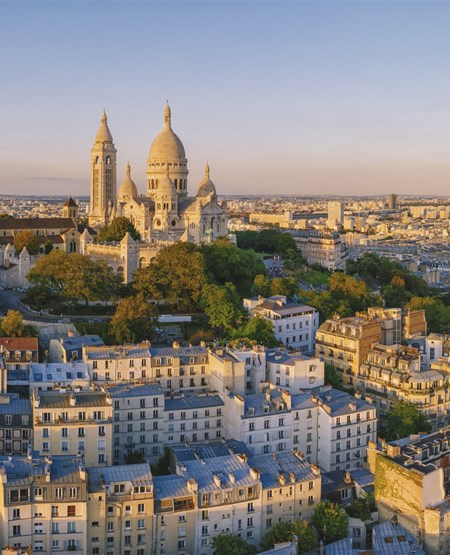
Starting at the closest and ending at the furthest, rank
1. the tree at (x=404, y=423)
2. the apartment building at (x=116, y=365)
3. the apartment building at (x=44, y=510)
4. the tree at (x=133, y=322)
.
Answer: the apartment building at (x=44, y=510) < the tree at (x=404, y=423) < the apartment building at (x=116, y=365) < the tree at (x=133, y=322)

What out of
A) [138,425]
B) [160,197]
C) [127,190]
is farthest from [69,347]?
[127,190]

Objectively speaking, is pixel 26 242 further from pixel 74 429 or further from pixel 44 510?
pixel 44 510

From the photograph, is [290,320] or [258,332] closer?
[258,332]

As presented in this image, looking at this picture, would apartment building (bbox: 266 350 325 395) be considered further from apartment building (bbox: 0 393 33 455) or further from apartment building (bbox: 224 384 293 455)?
apartment building (bbox: 0 393 33 455)

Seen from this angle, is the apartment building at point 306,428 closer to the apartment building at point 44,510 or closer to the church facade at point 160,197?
the apartment building at point 44,510

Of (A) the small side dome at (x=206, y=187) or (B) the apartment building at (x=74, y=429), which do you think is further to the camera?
→ (A) the small side dome at (x=206, y=187)

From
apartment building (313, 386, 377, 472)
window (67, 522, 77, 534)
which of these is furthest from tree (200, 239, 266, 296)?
window (67, 522, 77, 534)

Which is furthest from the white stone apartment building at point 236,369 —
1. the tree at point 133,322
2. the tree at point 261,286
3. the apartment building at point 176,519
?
the tree at point 261,286
